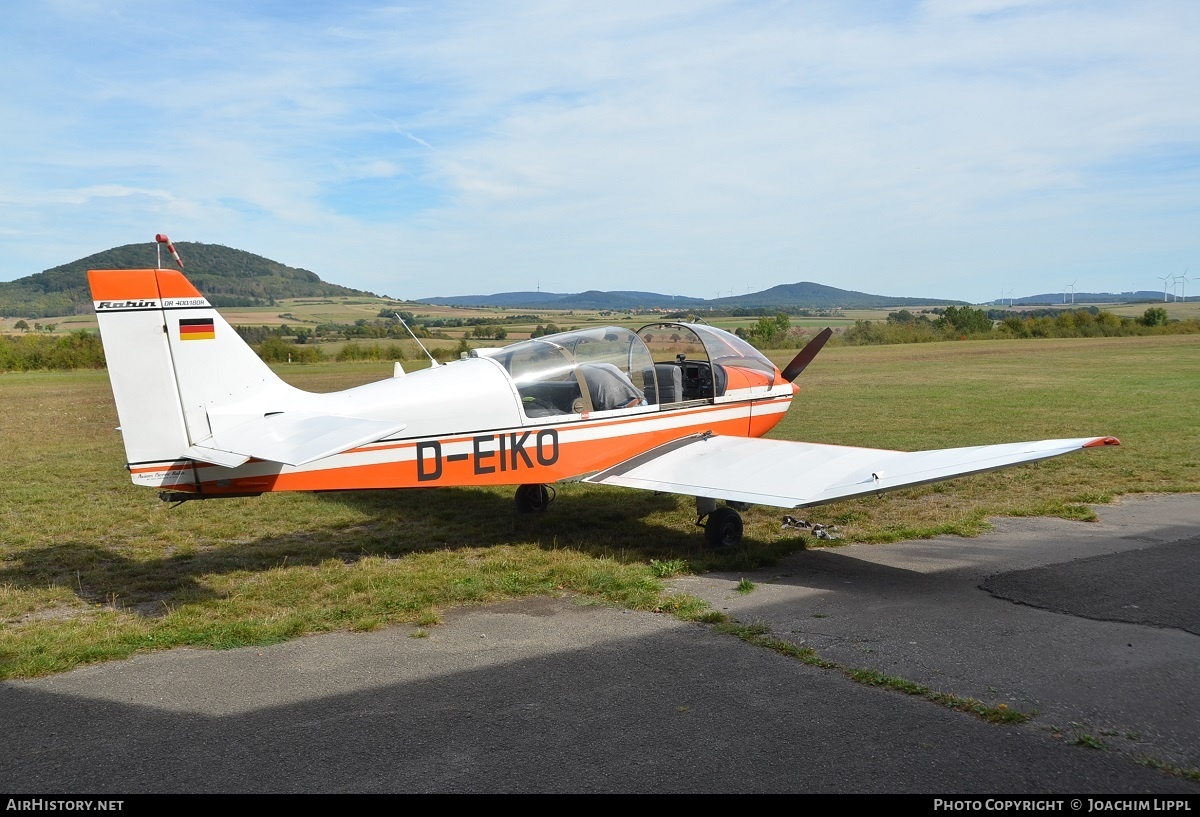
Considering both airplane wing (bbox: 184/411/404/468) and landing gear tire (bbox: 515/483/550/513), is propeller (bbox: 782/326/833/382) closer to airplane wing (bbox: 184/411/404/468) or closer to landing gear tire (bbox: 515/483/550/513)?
landing gear tire (bbox: 515/483/550/513)

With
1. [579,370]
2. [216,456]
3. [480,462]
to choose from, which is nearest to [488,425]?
[480,462]

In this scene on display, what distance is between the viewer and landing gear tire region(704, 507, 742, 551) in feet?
25.1

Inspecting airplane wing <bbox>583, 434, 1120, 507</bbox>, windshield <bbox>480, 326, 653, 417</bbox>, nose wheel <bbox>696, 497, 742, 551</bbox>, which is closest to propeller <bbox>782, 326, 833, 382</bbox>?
airplane wing <bbox>583, 434, 1120, 507</bbox>

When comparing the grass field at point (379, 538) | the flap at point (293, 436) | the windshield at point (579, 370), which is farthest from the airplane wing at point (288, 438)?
the windshield at point (579, 370)

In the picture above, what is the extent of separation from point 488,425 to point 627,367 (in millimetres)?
1771

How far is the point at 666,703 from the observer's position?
4.33 metres

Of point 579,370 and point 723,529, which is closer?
point 723,529

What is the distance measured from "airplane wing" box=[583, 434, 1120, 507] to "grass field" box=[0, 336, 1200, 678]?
64 cm

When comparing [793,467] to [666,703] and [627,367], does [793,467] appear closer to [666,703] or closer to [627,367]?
[627,367]

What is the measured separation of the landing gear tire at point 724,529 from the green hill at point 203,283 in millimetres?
92420

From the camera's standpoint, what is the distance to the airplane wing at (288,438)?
225 inches

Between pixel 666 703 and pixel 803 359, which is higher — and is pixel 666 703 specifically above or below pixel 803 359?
below

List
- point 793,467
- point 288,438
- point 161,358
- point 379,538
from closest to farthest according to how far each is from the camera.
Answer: point 288,438 → point 161,358 → point 793,467 → point 379,538
